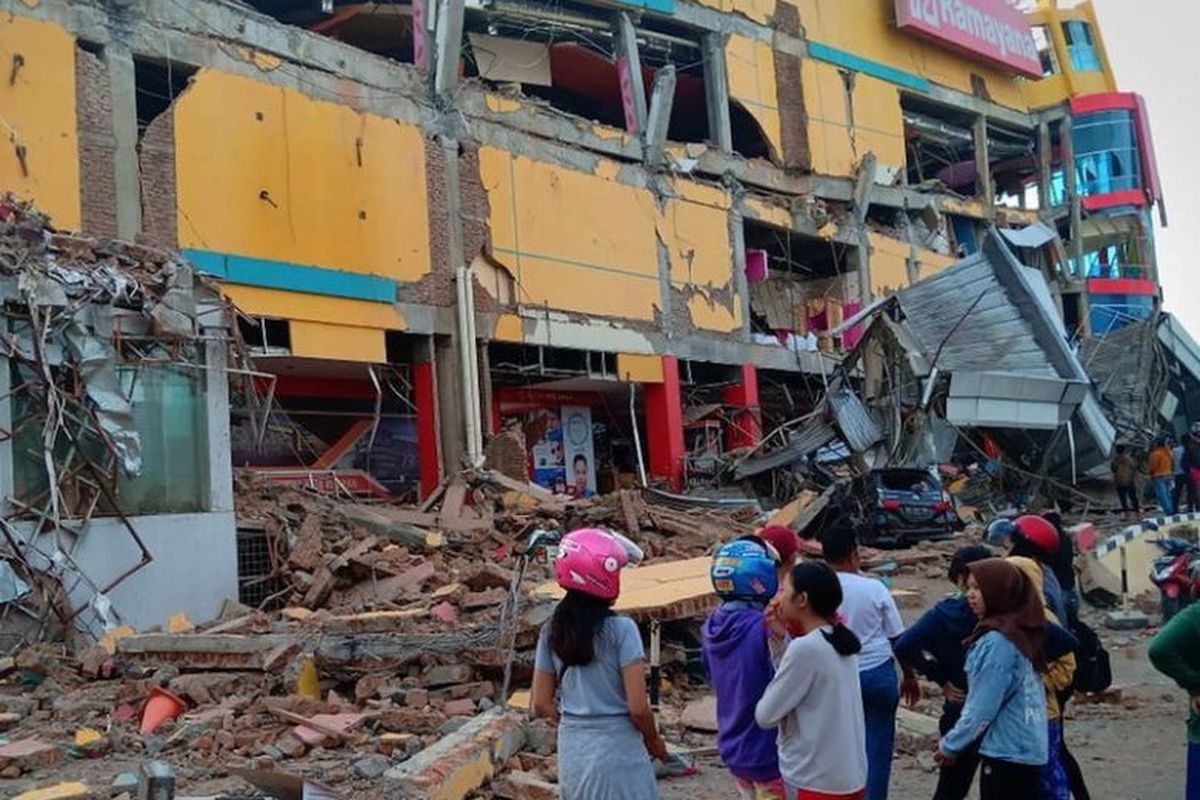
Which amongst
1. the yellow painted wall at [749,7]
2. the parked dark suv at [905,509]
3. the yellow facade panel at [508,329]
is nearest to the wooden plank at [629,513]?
the parked dark suv at [905,509]

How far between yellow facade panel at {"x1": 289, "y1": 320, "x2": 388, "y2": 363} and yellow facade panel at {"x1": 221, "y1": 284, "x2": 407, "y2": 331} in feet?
0.39

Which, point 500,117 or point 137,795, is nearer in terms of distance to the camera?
point 137,795

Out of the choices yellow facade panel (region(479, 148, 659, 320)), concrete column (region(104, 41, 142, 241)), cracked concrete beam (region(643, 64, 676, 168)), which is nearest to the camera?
concrete column (region(104, 41, 142, 241))

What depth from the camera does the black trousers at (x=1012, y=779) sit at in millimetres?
3848

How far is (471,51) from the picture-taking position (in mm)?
25875

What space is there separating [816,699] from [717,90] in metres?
27.8

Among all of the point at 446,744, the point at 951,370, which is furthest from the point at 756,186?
the point at 446,744

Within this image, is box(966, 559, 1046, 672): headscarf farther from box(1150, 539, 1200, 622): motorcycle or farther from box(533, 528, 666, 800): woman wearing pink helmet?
box(1150, 539, 1200, 622): motorcycle

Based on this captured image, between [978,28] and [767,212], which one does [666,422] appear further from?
[978,28]

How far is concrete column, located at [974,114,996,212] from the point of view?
3900 cm

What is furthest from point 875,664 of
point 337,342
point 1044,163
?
point 1044,163

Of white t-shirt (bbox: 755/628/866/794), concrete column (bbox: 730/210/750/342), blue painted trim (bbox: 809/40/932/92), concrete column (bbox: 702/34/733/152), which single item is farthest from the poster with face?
white t-shirt (bbox: 755/628/866/794)

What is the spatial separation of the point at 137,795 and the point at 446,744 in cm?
152

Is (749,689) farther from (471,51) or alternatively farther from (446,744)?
(471,51)
